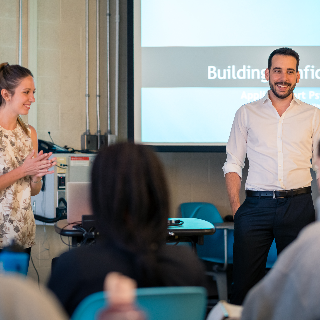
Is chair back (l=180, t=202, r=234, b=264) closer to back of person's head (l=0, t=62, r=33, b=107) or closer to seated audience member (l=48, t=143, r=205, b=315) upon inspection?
back of person's head (l=0, t=62, r=33, b=107)

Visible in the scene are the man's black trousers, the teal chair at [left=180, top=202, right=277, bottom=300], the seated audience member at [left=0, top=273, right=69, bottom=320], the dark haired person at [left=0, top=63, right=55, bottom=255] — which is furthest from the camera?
the teal chair at [left=180, top=202, right=277, bottom=300]

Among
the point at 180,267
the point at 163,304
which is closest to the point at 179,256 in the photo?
the point at 180,267

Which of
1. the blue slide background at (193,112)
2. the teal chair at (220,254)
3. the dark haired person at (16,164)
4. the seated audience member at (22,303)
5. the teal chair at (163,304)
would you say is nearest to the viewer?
the seated audience member at (22,303)

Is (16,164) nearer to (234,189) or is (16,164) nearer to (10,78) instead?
(10,78)

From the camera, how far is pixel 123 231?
38.6 inches

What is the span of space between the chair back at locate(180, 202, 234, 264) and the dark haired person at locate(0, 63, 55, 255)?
158cm

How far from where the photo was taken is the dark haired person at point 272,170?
2.33m

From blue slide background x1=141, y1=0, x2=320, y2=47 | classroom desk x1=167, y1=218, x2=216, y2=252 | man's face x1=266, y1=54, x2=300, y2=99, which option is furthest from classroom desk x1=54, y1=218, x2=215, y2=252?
blue slide background x1=141, y1=0, x2=320, y2=47

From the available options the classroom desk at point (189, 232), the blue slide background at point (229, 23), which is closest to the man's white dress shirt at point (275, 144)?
the classroom desk at point (189, 232)

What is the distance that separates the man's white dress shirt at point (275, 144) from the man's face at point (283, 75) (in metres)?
0.10

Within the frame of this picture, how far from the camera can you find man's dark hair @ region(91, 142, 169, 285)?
3.22 ft

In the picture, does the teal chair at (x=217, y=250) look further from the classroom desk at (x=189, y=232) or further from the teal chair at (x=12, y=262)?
the teal chair at (x=12, y=262)

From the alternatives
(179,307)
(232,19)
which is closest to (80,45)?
(232,19)

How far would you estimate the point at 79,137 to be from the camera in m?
3.82
